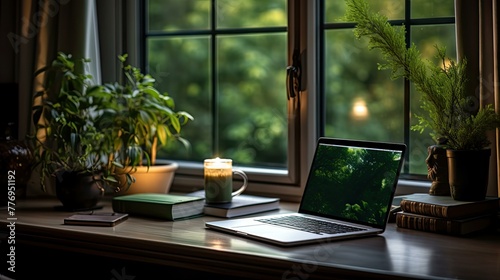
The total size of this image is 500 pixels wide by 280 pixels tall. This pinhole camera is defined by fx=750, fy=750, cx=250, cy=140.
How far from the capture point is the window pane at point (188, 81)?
3.01m

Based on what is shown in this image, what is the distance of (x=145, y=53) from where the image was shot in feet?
9.50

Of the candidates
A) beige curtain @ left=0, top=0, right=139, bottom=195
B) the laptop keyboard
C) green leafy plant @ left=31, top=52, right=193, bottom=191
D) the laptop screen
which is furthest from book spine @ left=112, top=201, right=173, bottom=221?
beige curtain @ left=0, top=0, right=139, bottom=195

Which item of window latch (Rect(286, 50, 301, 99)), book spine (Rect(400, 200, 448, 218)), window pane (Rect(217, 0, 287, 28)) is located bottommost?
book spine (Rect(400, 200, 448, 218))

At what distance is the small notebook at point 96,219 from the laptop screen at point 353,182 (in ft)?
1.76

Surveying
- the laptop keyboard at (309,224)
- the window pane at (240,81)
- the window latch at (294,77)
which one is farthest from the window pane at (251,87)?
the laptop keyboard at (309,224)

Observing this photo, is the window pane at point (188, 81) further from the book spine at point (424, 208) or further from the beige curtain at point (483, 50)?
the beige curtain at point (483, 50)

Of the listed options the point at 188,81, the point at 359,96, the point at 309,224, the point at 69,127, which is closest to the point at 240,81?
the point at 188,81

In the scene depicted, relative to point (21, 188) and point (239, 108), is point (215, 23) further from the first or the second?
point (239, 108)

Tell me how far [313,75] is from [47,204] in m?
0.99

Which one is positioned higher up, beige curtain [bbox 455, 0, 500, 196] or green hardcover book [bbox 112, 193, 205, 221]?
beige curtain [bbox 455, 0, 500, 196]

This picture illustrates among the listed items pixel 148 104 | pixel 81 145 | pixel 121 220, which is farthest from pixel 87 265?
pixel 148 104

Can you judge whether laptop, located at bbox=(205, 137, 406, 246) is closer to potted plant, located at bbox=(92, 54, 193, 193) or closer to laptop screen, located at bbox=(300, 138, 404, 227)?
laptop screen, located at bbox=(300, 138, 404, 227)

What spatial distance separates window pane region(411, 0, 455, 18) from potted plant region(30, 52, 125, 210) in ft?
3.50

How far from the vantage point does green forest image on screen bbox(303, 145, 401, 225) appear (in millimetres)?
1973
